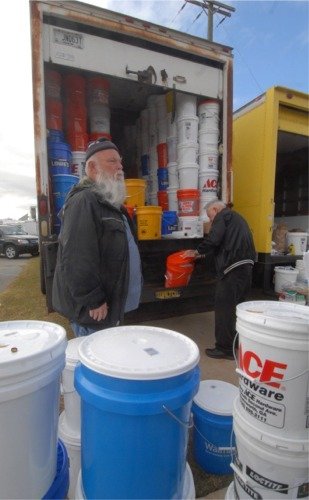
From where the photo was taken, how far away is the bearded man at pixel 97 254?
1764 mm

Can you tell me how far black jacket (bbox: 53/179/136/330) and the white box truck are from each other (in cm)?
114

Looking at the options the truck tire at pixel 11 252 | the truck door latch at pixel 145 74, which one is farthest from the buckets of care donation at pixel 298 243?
the truck tire at pixel 11 252

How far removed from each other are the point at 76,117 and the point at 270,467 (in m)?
4.04

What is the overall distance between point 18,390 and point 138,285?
1.31 meters

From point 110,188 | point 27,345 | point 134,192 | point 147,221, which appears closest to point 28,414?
point 27,345

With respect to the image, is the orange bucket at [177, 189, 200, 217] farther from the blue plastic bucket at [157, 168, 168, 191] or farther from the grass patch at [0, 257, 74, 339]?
the grass patch at [0, 257, 74, 339]

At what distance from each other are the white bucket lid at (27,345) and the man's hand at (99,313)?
466 mm

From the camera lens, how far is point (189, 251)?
11.3 ft

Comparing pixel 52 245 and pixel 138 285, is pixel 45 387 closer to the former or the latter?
pixel 138 285

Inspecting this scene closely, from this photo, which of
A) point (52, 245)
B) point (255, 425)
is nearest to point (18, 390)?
point (255, 425)

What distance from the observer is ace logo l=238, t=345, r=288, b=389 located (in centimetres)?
123

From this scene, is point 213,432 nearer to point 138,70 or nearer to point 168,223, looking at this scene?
point 168,223

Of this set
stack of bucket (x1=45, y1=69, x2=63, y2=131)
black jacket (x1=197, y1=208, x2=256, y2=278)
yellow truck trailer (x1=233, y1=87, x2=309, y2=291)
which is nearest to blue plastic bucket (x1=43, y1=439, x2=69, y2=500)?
black jacket (x1=197, y1=208, x2=256, y2=278)

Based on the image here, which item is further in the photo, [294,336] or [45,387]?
[294,336]
